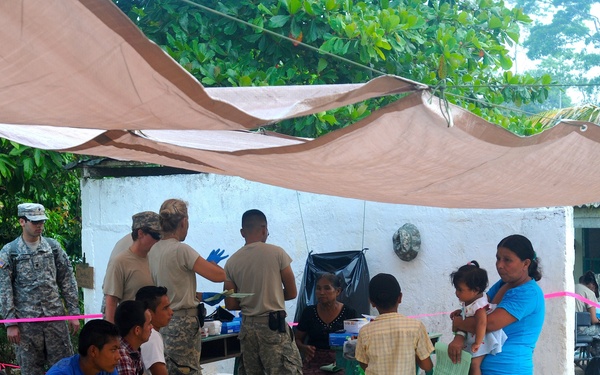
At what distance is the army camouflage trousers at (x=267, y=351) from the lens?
577 centimetres

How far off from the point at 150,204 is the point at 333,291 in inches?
142

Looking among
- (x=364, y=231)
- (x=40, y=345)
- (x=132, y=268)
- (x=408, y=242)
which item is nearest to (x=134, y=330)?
(x=132, y=268)

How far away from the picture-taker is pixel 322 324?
625 cm

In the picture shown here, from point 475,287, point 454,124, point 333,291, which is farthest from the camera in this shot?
point 333,291

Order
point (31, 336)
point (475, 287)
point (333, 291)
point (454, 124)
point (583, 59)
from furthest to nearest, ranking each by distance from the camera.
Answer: point (583, 59), point (31, 336), point (333, 291), point (475, 287), point (454, 124)

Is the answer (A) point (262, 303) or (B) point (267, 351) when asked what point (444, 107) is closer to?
(A) point (262, 303)

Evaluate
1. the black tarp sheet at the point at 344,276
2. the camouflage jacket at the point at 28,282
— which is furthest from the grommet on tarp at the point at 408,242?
the camouflage jacket at the point at 28,282

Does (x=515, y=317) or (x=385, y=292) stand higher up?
(x=385, y=292)

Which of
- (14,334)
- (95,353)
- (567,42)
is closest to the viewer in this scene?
(95,353)

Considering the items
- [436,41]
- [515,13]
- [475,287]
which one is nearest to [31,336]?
[475,287]

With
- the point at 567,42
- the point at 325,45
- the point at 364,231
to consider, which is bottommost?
the point at 364,231

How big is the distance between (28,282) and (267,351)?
93.3 inches

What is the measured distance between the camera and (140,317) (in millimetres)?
4281

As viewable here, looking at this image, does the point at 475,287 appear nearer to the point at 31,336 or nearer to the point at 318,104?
the point at 318,104
